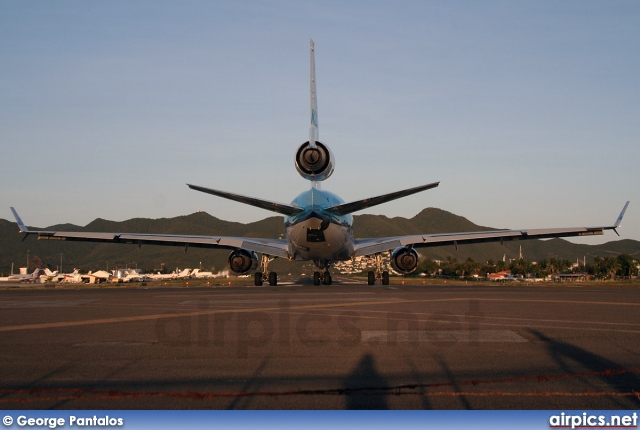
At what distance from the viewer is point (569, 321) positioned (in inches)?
638

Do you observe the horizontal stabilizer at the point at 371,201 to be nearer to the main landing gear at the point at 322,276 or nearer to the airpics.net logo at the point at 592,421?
the main landing gear at the point at 322,276

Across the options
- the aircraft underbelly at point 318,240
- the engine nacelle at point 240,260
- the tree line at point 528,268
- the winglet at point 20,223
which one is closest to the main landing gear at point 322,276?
the aircraft underbelly at point 318,240

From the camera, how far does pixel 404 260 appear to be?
42844 millimetres

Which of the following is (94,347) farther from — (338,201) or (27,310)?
(338,201)

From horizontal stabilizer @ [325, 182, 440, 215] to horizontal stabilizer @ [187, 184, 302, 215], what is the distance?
2.06 metres

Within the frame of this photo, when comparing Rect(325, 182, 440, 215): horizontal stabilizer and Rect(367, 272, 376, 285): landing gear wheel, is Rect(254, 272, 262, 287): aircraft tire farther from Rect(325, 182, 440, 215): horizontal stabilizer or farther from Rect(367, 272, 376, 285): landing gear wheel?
Rect(325, 182, 440, 215): horizontal stabilizer

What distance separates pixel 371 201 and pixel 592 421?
27.9 meters

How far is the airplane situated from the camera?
36.1 m

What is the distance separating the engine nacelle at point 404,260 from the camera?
42.8 m

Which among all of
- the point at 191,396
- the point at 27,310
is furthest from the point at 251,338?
the point at 27,310

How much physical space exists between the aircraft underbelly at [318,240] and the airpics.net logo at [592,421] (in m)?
29.9

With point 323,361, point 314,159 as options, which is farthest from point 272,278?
point 323,361

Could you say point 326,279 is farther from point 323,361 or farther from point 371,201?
point 323,361

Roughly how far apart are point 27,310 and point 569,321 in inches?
650
